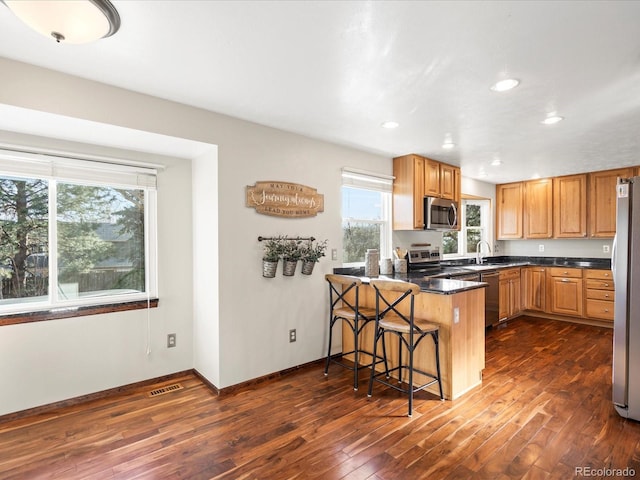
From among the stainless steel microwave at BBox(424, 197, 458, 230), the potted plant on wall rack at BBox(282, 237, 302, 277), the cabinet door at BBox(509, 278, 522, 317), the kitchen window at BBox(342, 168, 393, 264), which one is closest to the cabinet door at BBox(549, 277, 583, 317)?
the cabinet door at BBox(509, 278, 522, 317)

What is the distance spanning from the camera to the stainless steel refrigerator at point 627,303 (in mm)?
2438

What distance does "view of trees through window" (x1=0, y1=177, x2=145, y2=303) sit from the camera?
8.33 ft

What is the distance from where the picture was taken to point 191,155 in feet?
10.5

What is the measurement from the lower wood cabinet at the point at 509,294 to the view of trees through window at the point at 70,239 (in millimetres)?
4808

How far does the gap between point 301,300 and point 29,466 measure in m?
2.21

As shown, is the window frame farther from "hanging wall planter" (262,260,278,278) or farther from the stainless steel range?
"hanging wall planter" (262,260,278,278)

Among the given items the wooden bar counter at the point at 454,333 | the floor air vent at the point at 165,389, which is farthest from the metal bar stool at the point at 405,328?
the floor air vent at the point at 165,389

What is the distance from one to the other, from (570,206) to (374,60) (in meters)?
5.08

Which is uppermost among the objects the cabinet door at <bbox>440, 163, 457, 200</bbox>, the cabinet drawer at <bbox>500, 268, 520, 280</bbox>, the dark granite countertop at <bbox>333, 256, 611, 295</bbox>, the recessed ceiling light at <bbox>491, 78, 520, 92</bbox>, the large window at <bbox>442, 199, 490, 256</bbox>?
the recessed ceiling light at <bbox>491, 78, 520, 92</bbox>

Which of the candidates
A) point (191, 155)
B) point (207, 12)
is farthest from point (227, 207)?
point (207, 12)

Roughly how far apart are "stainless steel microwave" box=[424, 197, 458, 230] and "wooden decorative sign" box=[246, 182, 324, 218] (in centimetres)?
150

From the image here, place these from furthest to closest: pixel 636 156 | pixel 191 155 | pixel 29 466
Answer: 1. pixel 636 156
2. pixel 191 155
3. pixel 29 466

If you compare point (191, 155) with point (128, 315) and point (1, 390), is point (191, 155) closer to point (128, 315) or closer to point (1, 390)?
point (128, 315)

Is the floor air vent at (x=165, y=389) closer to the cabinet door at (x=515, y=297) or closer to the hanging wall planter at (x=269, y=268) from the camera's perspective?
the hanging wall planter at (x=269, y=268)
